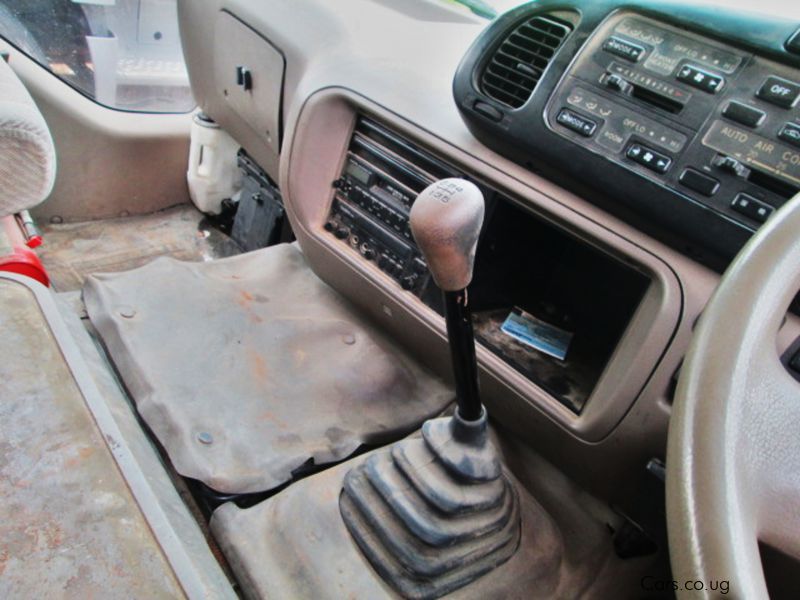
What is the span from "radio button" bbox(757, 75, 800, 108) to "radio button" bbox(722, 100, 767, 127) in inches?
0.6

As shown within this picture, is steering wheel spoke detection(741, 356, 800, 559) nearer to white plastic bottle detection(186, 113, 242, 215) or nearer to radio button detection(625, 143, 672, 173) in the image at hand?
radio button detection(625, 143, 672, 173)

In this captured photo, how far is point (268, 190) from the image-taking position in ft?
5.72

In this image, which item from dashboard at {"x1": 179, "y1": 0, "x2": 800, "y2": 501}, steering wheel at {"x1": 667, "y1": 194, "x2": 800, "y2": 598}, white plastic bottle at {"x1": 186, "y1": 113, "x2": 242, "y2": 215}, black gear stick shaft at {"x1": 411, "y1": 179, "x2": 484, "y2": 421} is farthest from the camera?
white plastic bottle at {"x1": 186, "y1": 113, "x2": 242, "y2": 215}

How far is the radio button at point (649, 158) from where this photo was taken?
0.76 metres

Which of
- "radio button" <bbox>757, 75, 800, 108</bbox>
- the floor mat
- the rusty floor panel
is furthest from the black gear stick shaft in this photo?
the floor mat

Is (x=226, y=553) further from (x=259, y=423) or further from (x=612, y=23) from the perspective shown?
(x=612, y=23)

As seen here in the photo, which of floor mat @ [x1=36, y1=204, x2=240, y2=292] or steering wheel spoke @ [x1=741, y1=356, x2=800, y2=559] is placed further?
floor mat @ [x1=36, y1=204, x2=240, y2=292]

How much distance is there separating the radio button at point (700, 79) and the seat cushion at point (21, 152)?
31.3 inches

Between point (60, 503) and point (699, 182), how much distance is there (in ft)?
2.64

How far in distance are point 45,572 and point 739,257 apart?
0.71 meters

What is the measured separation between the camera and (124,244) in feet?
6.05

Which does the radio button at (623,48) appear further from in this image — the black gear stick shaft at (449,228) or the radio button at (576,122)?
the black gear stick shaft at (449,228)

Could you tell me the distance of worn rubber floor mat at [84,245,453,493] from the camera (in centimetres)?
106

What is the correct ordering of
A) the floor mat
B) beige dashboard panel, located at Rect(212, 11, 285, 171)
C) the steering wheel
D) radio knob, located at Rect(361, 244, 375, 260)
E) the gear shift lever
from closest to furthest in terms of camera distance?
the steering wheel < the gear shift lever < radio knob, located at Rect(361, 244, 375, 260) < beige dashboard panel, located at Rect(212, 11, 285, 171) < the floor mat
